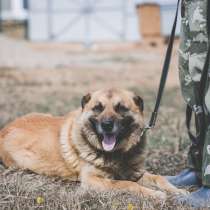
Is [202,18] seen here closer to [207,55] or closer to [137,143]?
[207,55]

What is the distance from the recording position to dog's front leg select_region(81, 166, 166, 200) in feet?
14.4

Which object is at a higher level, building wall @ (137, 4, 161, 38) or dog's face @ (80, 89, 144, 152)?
dog's face @ (80, 89, 144, 152)

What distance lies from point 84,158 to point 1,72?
10685mm

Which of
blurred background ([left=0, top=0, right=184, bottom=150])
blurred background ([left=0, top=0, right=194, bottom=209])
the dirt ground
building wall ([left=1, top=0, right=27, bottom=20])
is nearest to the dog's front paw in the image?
the dirt ground

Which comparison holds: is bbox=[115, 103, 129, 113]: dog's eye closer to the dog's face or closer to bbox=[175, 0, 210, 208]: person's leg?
the dog's face

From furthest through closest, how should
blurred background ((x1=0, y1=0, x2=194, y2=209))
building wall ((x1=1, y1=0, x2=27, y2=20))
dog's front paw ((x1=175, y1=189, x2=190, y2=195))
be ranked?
building wall ((x1=1, y1=0, x2=27, y2=20)) < blurred background ((x1=0, y1=0, x2=194, y2=209)) < dog's front paw ((x1=175, y1=189, x2=190, y2=195))

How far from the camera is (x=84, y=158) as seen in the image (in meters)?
4.82

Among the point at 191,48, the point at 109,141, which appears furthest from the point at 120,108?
the point at 191,48

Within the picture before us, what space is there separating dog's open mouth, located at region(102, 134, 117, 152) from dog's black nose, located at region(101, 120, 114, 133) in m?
0.07

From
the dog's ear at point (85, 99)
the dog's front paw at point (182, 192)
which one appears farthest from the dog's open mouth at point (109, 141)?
the dog's front paw at point (182, 192)

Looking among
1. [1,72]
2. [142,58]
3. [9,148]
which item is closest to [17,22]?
[142,58]

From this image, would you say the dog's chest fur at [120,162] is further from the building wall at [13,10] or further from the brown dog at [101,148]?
the building wall at [13,10]

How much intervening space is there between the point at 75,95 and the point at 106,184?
22.8 ft

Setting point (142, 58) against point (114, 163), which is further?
point (142, 58)
